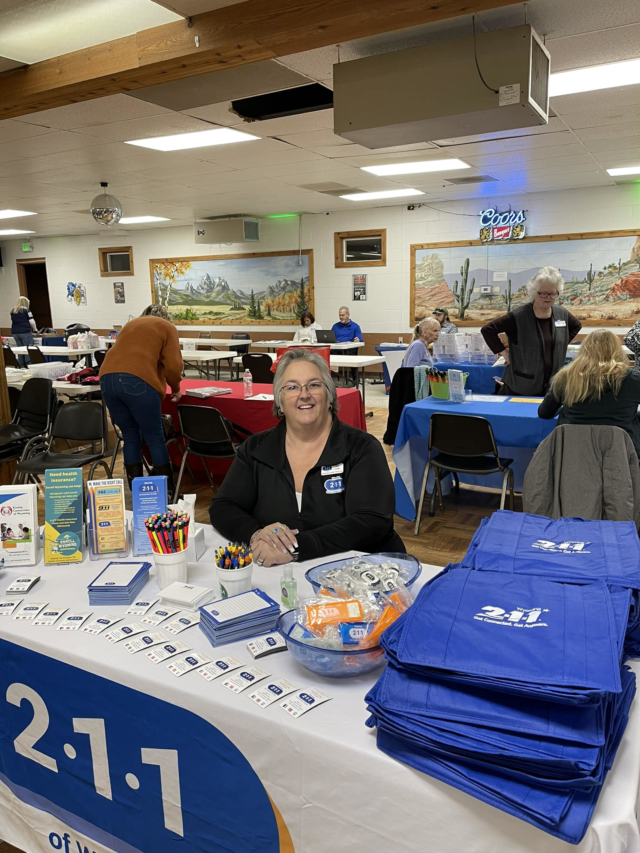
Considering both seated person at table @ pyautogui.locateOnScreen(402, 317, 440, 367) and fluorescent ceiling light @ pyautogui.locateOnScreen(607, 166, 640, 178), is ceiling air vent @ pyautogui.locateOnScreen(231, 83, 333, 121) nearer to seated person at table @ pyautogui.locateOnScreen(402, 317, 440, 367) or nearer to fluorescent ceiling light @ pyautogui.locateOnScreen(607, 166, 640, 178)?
seated person at table @ pyautogui.locateOnScreen(402, 317, 440, 367)

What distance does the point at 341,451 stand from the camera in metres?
2.07

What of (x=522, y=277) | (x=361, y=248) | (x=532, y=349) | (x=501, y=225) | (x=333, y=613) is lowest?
(x=333, y=613)

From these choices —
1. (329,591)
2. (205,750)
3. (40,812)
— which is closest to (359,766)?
(205,750)

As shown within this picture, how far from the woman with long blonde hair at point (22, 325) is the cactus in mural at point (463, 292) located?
7304 mm

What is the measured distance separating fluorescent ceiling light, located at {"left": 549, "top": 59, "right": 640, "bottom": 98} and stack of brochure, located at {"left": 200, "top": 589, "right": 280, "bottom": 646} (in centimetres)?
408

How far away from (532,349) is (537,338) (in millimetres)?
85

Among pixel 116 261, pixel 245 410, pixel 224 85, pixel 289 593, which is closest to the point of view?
pixel 289 593

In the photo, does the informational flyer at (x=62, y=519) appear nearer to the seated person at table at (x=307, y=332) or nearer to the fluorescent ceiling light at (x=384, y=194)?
the seated person at table at (x=307, y=332)

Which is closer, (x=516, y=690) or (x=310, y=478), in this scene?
(x=516, y=690)

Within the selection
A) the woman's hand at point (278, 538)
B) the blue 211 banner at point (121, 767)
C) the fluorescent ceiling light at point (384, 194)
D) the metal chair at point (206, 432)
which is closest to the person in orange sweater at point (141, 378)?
the metal chair at point (206, 432)

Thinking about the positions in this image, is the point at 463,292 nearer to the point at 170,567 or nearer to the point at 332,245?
the point at 332,245

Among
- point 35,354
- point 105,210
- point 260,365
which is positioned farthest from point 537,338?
point 35,354

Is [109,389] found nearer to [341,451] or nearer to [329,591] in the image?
[341,451]

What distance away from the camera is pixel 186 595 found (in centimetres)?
152
